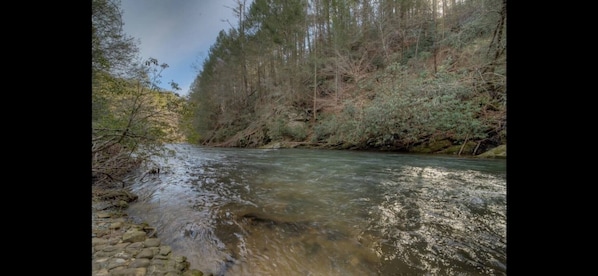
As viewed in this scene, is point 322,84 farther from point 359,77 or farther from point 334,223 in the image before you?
point 334,223

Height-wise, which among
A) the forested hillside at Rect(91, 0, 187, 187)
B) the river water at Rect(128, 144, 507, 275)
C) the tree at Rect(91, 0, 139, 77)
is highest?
the tree at Rect(91, 0, 139, 77)

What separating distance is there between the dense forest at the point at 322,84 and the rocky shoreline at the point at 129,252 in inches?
69.2

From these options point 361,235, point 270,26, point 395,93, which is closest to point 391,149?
point 395,93

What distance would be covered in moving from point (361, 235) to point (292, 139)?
525 inches

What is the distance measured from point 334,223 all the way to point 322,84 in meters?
15.6

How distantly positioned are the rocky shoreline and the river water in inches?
6.7

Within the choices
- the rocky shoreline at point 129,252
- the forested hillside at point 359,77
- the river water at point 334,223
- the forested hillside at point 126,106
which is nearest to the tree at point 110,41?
the forested hillside at point 126,106

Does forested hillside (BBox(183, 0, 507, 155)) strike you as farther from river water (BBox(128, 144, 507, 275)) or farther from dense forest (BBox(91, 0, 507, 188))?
river water (BBox(128, 144, 507, 275))

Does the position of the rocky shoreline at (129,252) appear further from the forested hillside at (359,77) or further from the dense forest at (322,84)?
the forested hillside at (359,77)

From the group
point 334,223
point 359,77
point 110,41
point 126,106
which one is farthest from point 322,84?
point 334,223

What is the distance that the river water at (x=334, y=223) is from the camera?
2.28 metres

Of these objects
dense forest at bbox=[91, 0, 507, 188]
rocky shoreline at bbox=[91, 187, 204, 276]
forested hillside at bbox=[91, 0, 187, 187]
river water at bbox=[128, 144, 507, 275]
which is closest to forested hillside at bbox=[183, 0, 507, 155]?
dense forest at bbox=[91, 0, 507, 188]

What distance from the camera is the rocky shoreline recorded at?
6.68 feet
